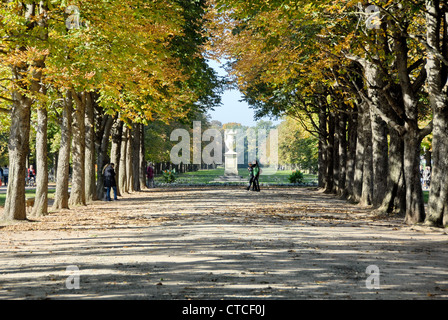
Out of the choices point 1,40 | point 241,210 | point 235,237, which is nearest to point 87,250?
point 235,237

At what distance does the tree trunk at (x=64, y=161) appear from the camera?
20.9 m

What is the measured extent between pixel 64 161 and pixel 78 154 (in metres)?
2.55

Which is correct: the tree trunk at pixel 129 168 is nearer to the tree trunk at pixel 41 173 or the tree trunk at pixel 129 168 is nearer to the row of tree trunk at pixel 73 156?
the row of tree trunk at pixel 73 156

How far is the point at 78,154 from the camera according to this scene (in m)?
23.5

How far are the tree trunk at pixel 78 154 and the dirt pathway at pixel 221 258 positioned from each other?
5.80m

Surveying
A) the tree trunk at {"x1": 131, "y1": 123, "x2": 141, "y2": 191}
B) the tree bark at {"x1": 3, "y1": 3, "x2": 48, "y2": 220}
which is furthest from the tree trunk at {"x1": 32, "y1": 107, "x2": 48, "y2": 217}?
the tree trunk at {"x1": 131, "y1": 123, "x2": 141, "y2": 191}

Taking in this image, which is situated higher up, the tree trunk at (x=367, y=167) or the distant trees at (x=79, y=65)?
the distant trees at (x=79, y=65)

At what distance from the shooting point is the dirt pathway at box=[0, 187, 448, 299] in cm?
714

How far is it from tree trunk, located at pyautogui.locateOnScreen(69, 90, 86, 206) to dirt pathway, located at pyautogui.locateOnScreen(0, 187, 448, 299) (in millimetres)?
5795

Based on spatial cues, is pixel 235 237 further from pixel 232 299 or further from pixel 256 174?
pixel 256 174

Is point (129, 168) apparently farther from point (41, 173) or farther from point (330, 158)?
point (41, 173)

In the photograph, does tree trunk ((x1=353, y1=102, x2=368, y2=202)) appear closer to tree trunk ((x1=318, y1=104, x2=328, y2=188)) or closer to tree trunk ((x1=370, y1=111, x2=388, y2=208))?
tree trunk ((x1=370, y1=111, x2=388, y2=208))

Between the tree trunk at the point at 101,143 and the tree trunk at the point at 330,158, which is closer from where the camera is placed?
the tree trunk at the point at 101,143

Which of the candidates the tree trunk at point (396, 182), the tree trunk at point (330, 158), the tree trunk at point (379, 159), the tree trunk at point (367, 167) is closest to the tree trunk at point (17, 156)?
the tree trunk at point (396, 182)
